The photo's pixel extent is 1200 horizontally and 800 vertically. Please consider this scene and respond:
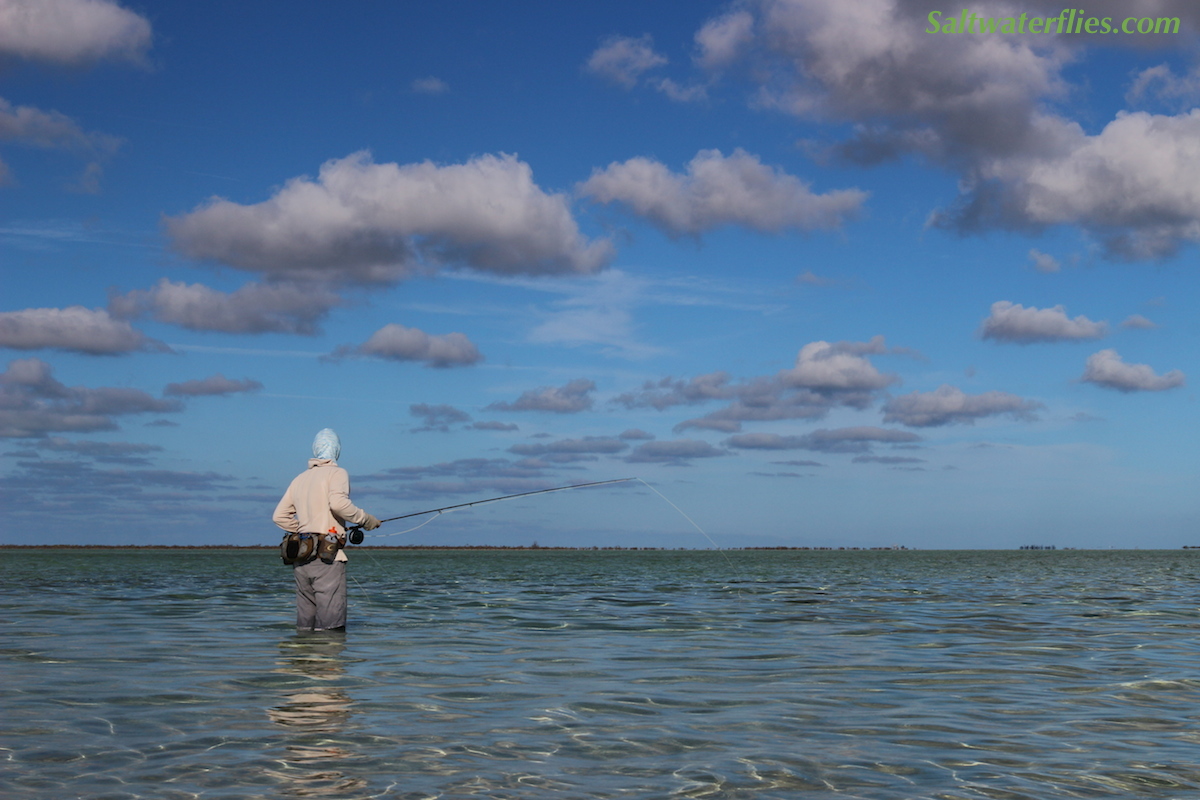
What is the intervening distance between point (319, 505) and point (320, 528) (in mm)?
298

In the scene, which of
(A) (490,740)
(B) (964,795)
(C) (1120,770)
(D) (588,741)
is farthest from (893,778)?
(A) (490,740)

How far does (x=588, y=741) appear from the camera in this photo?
7742 millimetres

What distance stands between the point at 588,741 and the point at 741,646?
6798mm

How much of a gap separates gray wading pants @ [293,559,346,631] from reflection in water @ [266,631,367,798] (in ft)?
0.79

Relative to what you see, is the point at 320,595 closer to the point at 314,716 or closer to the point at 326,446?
the point at 326,446

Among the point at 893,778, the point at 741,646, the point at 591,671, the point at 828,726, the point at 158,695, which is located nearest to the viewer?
the point at 893,778

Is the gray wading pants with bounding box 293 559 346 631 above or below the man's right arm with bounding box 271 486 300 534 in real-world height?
below

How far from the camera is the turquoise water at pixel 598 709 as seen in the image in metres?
6.54

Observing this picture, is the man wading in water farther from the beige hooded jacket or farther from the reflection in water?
the reflection in water

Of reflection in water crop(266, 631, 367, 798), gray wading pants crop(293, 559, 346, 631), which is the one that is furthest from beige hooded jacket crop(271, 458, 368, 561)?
reflection in water crop(266, 631, 367, 798)

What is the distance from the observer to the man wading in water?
13.1 meters

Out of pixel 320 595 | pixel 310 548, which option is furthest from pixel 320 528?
pixel 320 595

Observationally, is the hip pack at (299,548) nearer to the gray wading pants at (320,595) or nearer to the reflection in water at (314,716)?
the gray wading pants at (320,595)

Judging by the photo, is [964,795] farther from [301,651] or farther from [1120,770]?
[301,651]
